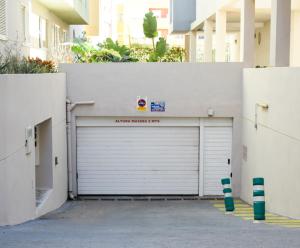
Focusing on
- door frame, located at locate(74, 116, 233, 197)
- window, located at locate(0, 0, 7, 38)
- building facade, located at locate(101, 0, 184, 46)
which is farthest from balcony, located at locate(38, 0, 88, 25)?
building facade, located at locate(101, 0, 184, 46)

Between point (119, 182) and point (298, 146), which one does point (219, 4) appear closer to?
point (119, 182)

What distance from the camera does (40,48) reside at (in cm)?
2445

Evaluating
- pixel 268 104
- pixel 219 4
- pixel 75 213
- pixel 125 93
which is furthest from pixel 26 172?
pixel 219 4

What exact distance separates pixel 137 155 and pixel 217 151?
2732mm

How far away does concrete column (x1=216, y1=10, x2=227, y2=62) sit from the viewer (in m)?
28.6

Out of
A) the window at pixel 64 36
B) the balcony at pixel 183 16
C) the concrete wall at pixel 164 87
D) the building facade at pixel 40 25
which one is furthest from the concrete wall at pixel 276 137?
the balcony at pixel 183 16

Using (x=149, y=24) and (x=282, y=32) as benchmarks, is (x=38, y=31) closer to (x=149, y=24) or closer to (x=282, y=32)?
(x=149, y=24)

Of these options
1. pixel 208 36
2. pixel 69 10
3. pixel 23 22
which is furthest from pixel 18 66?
pixel 208 36

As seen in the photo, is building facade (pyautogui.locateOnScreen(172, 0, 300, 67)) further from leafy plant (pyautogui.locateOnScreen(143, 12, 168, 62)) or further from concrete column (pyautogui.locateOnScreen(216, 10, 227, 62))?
leafy plant (pyautogui.locateOnScreen(143, 12, 168, 62))

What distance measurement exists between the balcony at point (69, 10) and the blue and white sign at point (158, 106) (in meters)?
6.59

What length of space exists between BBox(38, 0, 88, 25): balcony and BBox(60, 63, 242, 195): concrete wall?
5.22 meters

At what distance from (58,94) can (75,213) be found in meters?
3.97

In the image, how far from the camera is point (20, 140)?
12547 mm

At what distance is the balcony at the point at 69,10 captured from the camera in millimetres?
25328
